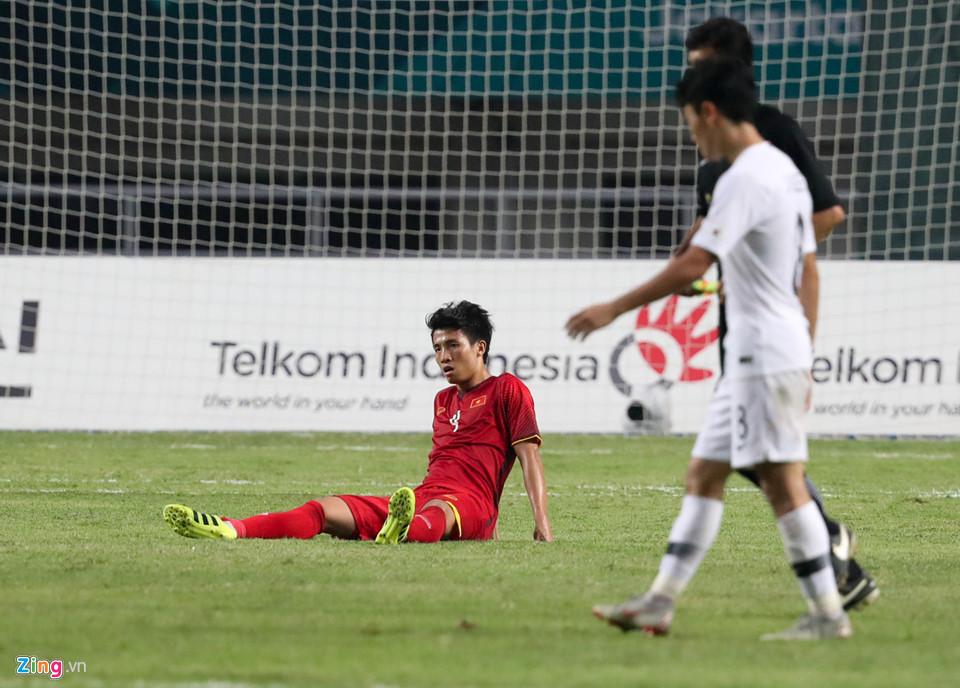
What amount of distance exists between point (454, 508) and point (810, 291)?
268 centimetres

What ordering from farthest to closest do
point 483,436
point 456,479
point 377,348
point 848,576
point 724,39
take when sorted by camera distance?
point 377,348 < point 483,436 < point 456,479 < point 724,39 < point 848,576

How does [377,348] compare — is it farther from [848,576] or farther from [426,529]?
[848,576]

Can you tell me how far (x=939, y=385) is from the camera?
1434cm

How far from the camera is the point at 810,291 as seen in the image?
15.9 ft

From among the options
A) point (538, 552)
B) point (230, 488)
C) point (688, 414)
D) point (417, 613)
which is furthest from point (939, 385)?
point (417, 613)

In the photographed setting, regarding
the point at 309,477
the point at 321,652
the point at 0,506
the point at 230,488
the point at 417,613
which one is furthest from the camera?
the point at 309,477

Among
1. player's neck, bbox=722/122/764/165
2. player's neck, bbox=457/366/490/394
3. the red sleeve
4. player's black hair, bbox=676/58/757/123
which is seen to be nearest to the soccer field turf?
the red sleeve

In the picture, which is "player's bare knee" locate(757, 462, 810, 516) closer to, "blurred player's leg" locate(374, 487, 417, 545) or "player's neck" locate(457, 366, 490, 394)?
"blurred player's leg" locate(374, 487, 417, 545)

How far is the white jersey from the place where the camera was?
442 cm

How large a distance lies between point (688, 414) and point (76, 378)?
18.3 feet

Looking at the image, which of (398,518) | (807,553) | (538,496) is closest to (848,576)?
(807,553)

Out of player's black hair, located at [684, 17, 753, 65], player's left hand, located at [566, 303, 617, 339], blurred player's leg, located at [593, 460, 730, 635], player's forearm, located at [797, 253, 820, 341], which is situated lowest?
blurred player's leg, located at [593, 460, 730, 635]

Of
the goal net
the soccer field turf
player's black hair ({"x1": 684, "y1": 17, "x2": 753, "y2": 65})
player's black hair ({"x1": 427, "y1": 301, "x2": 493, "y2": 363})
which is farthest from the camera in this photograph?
the goal net

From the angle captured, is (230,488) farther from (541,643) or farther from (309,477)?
(541,643)
